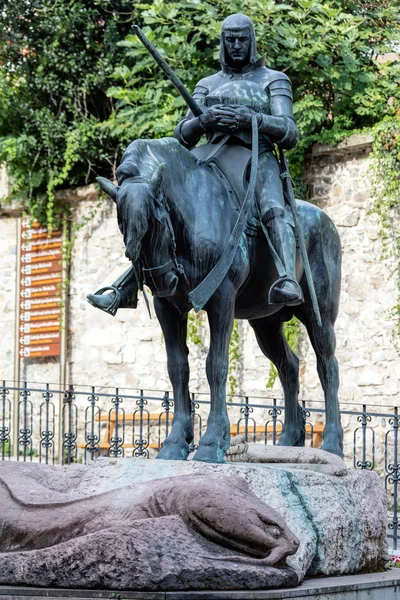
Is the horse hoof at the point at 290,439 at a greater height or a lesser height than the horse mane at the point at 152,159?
lesser

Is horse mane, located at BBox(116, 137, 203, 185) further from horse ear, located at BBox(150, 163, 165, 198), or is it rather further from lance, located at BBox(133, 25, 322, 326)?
lance, located at BBox(133, 25, 322, 326)

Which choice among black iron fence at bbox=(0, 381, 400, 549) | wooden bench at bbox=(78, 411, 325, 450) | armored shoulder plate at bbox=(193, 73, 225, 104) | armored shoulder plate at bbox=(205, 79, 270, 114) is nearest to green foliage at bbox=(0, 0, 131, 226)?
black iron fence at bbox=(0, 381, 400, 549)

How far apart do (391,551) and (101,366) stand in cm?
676

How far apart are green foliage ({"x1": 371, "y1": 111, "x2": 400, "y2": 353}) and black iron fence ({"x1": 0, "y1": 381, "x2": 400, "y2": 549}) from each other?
76.7 inches

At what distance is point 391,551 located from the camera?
9.88m

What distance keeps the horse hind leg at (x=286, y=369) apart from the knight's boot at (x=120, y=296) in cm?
143

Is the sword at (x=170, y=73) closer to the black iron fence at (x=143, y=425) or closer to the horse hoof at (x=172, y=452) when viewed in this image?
the horse hoof at (x=172, y=452)

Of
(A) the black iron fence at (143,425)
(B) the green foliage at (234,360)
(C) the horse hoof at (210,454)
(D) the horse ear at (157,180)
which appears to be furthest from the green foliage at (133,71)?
(C) the horse hoof at (210,454)

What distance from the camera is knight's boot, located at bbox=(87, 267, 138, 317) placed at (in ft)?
21.5

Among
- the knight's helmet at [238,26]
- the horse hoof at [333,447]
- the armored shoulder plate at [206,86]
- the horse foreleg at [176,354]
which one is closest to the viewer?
the horse foreleg at [176,354]

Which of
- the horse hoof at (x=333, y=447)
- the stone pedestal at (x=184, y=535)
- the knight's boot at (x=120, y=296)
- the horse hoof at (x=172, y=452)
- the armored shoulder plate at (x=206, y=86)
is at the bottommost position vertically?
the stone pedestal at (x=184, y=535)

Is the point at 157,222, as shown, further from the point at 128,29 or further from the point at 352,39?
the point at 128,29

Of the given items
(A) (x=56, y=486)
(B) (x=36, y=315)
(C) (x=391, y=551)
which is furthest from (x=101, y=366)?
(A) (x=56, y=486)

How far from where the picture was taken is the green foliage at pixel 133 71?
13883 mm
